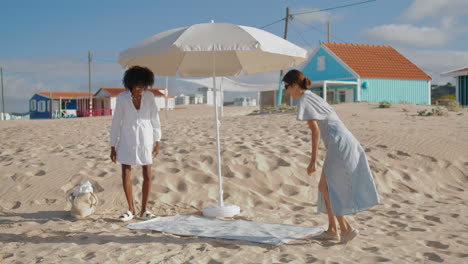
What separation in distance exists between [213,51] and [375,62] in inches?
839

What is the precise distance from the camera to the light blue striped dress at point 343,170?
355 cm

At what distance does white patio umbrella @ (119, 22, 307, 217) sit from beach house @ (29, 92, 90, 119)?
115ft

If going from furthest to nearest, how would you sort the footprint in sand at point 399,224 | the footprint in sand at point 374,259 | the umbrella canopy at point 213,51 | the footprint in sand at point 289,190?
the footprint in sand at point 289,190 → the footprint in sand at point 399,224 → the umbrella canopy at point 213,51 → the footprint in sand at point 374,259

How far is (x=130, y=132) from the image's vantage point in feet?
14.7

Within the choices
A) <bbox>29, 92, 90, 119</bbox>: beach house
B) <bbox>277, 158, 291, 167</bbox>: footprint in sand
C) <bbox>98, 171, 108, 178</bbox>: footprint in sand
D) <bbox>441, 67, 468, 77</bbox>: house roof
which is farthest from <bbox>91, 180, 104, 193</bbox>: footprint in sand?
<bbox>29, 92, 90, 119</bbox>: beach house

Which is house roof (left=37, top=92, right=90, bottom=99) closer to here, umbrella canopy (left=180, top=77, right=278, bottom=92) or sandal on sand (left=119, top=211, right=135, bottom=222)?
umbrella canopy (left=180, top=77, right=278, bottom=92)

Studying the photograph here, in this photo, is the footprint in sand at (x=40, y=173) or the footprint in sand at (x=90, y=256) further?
the footprint in sand at (x=40, y=173)

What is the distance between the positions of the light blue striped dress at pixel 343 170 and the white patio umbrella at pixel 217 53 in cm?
92

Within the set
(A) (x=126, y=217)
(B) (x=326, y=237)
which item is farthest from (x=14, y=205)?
(B) (x=326, y=237)

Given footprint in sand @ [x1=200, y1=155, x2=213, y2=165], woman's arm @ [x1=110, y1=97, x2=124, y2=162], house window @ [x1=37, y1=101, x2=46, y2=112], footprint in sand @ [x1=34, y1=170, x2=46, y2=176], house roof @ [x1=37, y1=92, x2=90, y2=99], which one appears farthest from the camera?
house window @ [x1=37, y1=101, x2=46, y2=112]

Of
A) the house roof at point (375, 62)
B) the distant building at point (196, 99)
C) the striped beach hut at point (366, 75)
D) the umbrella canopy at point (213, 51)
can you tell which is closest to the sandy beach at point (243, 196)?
the umbrella canopy at point (213, 51)

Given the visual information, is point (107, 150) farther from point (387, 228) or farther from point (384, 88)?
point (384, 88)

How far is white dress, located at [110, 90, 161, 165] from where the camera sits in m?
4.46

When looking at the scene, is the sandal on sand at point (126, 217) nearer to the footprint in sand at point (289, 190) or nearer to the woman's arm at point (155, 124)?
the woman's arm at point (155, 124)
